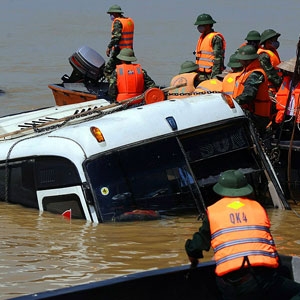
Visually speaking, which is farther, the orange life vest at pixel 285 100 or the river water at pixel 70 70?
the orange life vest at pixel 285 100

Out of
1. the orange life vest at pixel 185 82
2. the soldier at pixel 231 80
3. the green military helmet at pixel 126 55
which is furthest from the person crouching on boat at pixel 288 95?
the green military helmet at pixel 126 55

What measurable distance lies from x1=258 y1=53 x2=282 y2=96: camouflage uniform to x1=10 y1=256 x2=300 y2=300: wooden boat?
6.85 meters

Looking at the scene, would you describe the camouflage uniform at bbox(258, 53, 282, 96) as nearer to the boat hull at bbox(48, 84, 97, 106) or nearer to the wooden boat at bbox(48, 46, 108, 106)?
the wooden boat at bbox(48, 46, 108, 106)

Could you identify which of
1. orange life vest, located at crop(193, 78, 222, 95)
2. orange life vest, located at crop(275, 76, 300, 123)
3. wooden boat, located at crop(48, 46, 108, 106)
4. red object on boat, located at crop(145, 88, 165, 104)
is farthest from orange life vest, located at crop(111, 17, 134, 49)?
red object on boat, located at crop(145, 88, 165, 104)

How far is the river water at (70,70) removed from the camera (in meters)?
8.84

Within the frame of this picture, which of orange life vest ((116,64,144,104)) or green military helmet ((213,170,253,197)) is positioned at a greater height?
green military helmet ((213,170,253,197))

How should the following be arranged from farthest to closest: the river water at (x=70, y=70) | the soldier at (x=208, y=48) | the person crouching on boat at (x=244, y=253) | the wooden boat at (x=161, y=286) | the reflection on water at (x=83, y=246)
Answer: the soldier at (x=208, y=48), the river water at (x=70, y=70), the reflection on water at (x=83, y=246), the person crouching on boat at (x=244, y=253), the wooden boat at (x=161, y=286)

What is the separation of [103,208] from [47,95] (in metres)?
12.3

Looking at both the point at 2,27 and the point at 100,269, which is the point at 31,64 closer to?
the point at 2,27

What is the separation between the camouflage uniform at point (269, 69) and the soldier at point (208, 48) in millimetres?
1323

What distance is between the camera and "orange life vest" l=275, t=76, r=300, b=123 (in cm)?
1198

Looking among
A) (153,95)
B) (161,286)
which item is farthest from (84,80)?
(161,286)

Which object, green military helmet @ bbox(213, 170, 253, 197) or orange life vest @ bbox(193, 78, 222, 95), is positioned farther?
orange life vest @ bbox(193, 78, 222, 95)

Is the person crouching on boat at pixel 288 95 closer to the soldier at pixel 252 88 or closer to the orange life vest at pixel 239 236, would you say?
the soldier at pixel 252 88
